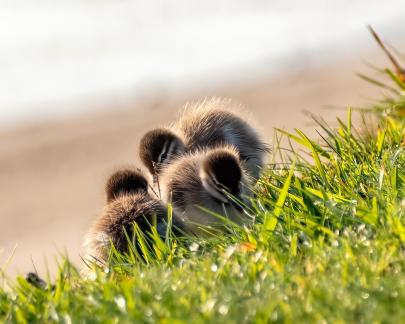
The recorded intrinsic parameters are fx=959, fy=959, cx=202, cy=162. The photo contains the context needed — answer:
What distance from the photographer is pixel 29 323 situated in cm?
417

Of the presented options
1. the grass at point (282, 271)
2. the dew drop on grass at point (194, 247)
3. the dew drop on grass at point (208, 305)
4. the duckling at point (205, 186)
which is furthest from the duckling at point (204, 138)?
the dew drop on grass at point (208, 305)

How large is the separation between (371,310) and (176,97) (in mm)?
31822

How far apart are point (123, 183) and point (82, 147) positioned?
21.8 meters

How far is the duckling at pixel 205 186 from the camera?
21.2ft

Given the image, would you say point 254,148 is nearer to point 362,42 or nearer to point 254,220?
point 254,220

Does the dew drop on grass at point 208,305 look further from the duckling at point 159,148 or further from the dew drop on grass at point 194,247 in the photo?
the duckling at point 159,148

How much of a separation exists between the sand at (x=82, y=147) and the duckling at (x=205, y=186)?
386 inches

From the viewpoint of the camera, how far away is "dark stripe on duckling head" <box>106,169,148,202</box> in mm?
6820

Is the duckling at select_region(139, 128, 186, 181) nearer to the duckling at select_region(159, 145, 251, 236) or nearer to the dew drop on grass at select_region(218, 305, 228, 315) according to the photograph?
the duckling at select_region(159, 145, 251, 236)

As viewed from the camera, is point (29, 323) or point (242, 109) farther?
point (242, 109)

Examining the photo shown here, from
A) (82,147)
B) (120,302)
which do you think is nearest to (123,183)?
(120,302)

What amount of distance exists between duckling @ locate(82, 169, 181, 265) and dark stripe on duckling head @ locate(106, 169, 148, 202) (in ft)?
0.35

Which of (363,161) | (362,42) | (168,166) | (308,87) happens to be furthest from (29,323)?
(362,42)

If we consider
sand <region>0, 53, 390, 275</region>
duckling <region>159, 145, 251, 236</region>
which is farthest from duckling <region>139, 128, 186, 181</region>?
sand <region>0, 53, 390, 275</region>
